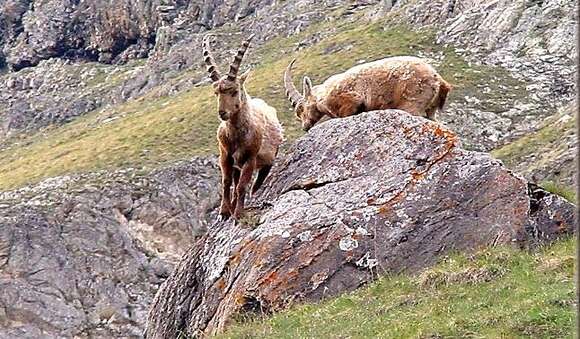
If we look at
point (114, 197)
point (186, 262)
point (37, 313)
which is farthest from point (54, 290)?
point (186, 262)

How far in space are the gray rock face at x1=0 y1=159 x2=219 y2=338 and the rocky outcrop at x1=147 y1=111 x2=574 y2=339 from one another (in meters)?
43.1

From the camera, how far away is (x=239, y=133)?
1736 cm

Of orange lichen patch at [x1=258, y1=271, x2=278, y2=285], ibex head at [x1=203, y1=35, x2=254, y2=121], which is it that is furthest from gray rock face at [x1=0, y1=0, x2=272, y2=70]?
orange lichen patch at [x1=258, y1=271, x2=278, y2=285]

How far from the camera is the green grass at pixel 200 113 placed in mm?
66812

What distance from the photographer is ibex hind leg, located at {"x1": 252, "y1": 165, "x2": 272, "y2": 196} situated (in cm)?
1933

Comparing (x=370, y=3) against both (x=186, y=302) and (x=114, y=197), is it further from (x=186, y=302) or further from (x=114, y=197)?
(x=186, y=302)

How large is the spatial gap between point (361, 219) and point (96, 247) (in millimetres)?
49683

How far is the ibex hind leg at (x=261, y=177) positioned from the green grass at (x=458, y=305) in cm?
445

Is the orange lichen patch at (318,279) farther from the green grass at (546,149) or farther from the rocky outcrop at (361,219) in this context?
the green grass at (546,149)

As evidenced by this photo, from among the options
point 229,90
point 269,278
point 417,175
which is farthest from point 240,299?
point 417,175

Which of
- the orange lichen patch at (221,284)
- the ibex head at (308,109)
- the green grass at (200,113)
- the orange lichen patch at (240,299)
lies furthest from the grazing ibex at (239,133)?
A: the green grass at (200,113)

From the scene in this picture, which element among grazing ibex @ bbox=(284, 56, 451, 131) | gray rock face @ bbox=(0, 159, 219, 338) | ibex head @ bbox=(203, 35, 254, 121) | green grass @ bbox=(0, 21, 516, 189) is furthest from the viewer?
green grass @ bbox=(0, 21, 516, 189)

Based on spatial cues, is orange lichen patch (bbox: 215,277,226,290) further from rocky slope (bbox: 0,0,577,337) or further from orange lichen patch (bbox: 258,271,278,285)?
rocky slope (bbox: 0,0,577,337)

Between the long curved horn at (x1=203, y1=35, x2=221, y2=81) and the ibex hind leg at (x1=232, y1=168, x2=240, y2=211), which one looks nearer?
the long curved horn at (x1=203, y1=35, x2=221, y2=81)
